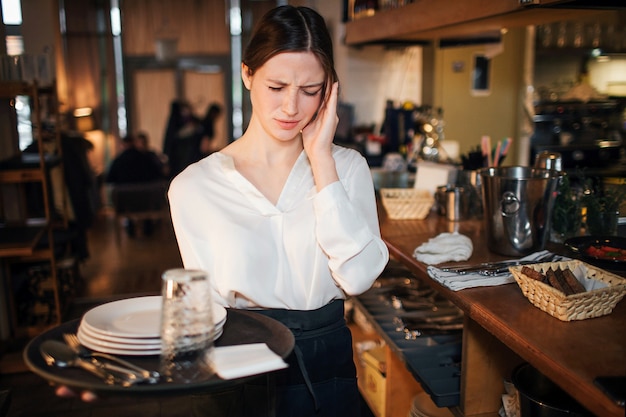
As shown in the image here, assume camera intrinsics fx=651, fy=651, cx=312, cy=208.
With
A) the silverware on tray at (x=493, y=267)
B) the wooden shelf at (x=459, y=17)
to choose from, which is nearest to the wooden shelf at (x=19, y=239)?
the wooden shelf at (x=459, y=17)

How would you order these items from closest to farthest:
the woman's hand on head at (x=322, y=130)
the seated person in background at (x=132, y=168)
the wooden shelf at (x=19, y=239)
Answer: the woman's hand on head at (x=322, y=130)
the wooden shelf at (x=19, y=239)
the seated person in background at (x=132, y=168)

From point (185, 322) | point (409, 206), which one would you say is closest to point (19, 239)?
point (409, 206)

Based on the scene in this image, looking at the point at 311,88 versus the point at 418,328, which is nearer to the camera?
the point at 311,88

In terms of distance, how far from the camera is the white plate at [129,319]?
1198mm

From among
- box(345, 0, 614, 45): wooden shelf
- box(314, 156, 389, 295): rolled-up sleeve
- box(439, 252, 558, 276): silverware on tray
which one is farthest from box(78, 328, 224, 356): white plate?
box(345, 0, 614, 45): wooden shelf

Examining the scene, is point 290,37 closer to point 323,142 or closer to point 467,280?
point 323,142

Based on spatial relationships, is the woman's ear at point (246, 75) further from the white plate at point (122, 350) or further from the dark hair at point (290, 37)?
the white plate at point (122, 350)

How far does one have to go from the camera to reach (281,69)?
163 cm

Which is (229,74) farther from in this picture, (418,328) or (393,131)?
(418,328)


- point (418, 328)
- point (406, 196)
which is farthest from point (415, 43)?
point (418, 328)

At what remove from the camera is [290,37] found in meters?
1.62

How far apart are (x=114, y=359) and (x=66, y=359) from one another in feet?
0.26

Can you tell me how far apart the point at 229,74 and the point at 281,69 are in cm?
989

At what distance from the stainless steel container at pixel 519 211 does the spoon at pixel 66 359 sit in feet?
4.93
